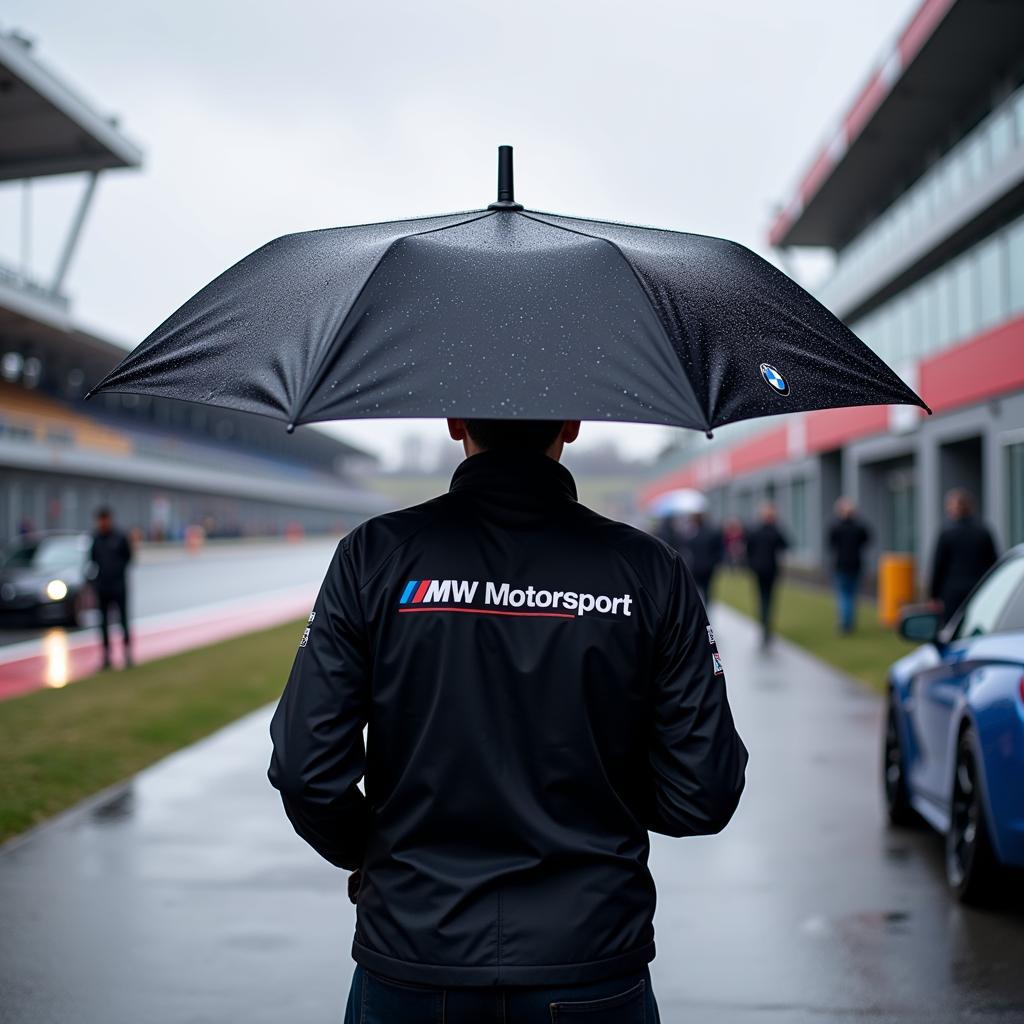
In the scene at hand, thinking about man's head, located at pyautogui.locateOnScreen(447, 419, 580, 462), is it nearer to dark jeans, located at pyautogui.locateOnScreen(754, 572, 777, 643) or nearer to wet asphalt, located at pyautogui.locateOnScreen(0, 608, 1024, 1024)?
wet asphalt, located at pyautogui.locateOnScreen(0, 608, 1024, 1024)

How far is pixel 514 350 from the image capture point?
2180 millimetres

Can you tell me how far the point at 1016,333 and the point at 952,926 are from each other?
54.9 feet

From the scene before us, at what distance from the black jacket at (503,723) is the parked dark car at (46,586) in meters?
17.9

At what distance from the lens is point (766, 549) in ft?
57.9

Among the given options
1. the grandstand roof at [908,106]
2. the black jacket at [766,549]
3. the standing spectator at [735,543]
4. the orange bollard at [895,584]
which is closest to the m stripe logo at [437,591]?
the black jacket at [766,549]

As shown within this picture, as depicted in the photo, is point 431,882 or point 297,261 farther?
point 297,261

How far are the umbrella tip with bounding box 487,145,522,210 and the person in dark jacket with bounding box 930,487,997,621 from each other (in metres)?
10.2

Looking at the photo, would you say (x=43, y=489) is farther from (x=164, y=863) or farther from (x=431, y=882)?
(x=431, y=882)

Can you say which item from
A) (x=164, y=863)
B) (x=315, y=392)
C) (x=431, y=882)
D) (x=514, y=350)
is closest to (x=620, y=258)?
(x=514, y=350)

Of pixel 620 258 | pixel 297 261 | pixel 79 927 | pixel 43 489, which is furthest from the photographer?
pixel 43 489

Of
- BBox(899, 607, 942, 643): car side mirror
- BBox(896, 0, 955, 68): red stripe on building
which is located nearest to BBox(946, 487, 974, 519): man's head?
BBox(899, 607, 942, 643): car side mirror

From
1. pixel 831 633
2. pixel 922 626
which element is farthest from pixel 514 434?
pixel 831 633

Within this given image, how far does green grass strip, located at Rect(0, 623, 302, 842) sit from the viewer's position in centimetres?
783

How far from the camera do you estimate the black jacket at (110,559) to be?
555 inches
